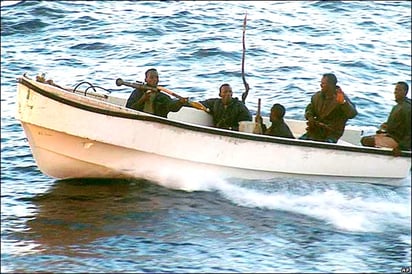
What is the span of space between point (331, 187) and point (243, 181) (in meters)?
1.34

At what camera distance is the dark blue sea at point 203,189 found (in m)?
13.3

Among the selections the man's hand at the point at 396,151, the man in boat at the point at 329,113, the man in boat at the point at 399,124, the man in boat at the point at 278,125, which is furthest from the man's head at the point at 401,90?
the man in boat at the point at 278,125

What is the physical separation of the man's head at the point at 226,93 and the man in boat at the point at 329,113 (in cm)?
123

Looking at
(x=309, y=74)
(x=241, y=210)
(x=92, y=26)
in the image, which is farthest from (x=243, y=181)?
(x=92, y=26)

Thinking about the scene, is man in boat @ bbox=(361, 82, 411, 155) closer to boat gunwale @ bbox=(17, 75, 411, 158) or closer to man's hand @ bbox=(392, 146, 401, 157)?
man's hand @ bbox=(392, 146, 401, 157)

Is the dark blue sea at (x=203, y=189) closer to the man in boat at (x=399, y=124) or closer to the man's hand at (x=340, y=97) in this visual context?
the man in boat at (x=399, y=124)

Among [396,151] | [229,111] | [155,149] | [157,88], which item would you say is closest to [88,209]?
[155,149]

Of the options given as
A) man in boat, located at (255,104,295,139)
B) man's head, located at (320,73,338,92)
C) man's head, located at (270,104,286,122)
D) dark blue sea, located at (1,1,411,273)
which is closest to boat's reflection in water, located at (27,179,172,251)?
dark blue sea, located at (1,1,411,273)

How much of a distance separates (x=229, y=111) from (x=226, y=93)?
0.30 meters

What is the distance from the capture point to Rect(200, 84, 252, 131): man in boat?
16.2 metres

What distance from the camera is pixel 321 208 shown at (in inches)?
602

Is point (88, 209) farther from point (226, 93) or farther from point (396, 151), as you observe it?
point (396, 151)

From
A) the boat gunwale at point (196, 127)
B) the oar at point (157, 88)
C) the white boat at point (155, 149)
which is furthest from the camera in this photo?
the oar at point (157, 88)

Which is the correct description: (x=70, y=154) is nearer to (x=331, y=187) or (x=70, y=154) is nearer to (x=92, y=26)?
(x=331, y=187)
